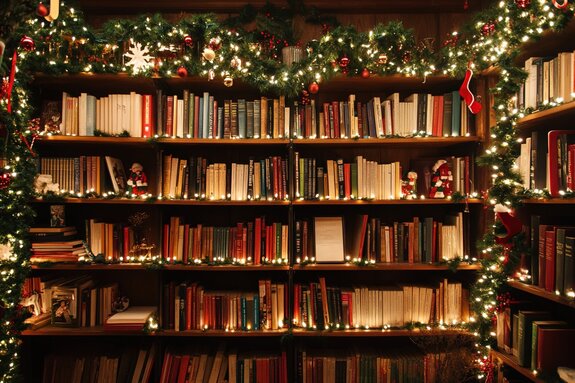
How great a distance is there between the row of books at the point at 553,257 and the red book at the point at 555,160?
0.19 m

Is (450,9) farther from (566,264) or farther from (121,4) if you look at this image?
(121,4)

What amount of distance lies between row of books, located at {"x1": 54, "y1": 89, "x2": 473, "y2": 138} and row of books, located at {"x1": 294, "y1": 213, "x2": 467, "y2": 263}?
0.58 metres

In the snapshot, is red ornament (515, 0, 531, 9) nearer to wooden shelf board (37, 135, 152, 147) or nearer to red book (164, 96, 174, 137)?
red book (164, 96, 174, 137)

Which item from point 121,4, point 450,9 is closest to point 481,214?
point 450,9

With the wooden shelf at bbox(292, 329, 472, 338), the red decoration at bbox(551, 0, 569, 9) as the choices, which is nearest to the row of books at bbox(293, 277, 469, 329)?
the wooden shelf at bbox(292, 329, 472, 338)

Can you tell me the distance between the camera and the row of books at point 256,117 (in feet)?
7.81

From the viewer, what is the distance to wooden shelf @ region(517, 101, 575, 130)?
1654mm

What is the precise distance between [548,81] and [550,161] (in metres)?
0.39

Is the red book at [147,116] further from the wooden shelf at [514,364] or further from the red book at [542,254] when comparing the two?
the wooden shelf at [514,364]

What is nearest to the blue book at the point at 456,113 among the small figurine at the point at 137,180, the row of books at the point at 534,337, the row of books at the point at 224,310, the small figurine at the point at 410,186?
the small figurine at the point at 410,186

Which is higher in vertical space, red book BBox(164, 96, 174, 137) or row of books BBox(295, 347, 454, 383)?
red book BBox(164, 96, 174, 137)

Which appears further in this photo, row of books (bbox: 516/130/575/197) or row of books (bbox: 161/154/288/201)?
row of books (bbox: 161/154/288/201)

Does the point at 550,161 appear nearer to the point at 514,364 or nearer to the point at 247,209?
the point at 514,364

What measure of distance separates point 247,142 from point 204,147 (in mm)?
442
